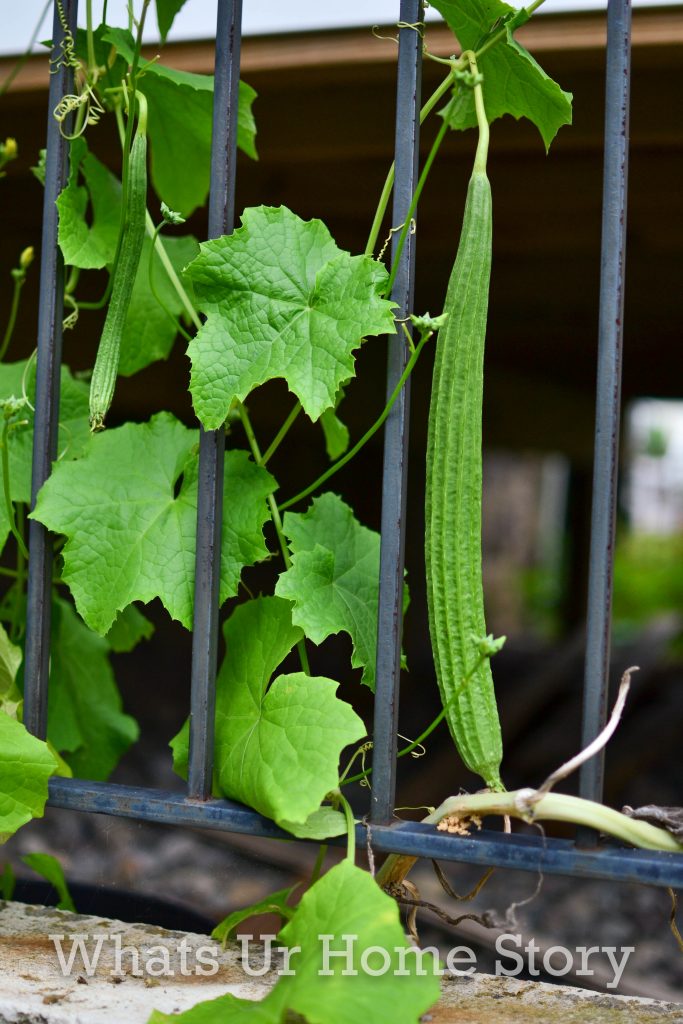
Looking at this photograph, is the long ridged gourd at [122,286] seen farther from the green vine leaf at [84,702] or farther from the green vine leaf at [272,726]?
A: the green vine leaf at [84,702]

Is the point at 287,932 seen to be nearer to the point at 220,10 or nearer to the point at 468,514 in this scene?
the point at 468,514

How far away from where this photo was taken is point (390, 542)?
0.88 meters

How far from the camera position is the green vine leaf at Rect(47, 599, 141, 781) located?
1.37m

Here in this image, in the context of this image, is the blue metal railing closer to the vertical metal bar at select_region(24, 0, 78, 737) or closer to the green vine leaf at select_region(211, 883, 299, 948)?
the vertical metal bar at select_region(24, 0, 78, 737)

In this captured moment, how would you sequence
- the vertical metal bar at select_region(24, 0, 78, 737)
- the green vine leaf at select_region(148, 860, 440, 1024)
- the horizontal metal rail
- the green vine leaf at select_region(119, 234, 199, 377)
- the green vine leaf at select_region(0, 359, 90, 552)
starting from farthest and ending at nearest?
the green vine leaf at select_region(119, 234, 199, 377)
the green vine leaf at select_region(0, 359, 90, 552)
the vertical metal bar at select_region(24, 0, 78, 737)
the horizontal metal rail
the green vine leaf at select_region(148, 860, 440, 1024)

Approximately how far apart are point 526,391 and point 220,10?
5337 millimetres

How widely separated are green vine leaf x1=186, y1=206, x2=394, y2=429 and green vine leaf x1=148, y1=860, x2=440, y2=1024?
0.38 meters

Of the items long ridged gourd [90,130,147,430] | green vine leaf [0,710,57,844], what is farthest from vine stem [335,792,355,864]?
long ridged gourd [90,130,147,430]

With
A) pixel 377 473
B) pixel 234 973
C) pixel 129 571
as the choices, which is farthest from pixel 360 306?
pixel 377 473

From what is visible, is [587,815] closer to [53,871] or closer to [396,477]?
[396,477]

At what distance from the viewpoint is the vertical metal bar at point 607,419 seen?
32.0 inches

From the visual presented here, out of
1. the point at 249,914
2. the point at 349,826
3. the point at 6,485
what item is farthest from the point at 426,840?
the point at 6,485

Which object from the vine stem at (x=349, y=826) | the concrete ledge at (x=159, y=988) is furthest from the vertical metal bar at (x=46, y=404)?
the vine stem at (x=349, y=826)

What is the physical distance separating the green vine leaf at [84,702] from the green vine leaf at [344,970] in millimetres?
638
